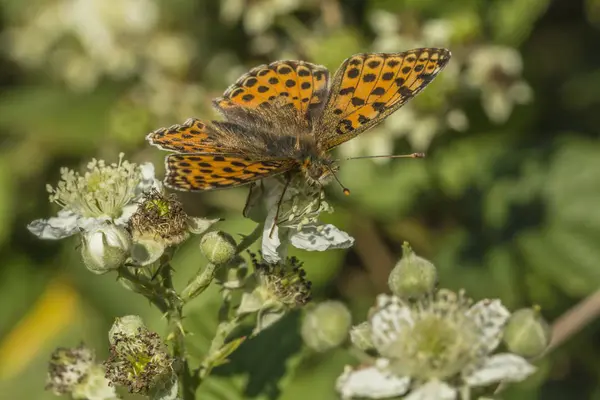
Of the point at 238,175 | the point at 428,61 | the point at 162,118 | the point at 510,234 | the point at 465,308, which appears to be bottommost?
the point at 510,234

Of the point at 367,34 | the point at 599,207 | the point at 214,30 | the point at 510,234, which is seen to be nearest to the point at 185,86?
the point at 214,30

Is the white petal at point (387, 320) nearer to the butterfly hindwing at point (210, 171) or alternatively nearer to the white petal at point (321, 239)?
the white petal at point (321, 239)

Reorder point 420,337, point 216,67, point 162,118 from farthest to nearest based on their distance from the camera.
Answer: point 216,67, point 162,118, point 420,337

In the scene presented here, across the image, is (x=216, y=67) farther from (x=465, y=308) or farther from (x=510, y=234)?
(x=465, y=308)

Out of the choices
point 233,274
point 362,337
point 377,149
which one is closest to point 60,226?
point 233,274

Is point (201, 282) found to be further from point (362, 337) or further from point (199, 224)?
point (362, 337)

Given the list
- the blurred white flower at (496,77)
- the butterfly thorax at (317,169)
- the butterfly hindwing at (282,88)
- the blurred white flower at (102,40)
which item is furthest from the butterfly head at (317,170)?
the blurred white flower at (102,40)

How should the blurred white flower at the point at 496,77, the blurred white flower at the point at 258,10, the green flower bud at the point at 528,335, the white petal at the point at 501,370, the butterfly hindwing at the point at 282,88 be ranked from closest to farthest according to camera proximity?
1. the white petal at the point at 501,370
2. the green flower bud at the point at 528,335
3. the butterfly hindwing at the point at 282,88
4. the blurred white flower at the point at 496,77
5. the blurred white flower at the point at 258,10

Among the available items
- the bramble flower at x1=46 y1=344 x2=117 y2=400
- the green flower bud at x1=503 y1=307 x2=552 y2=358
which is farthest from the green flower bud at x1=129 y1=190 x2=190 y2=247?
the green flower bud at x1=503 y1=307 x2=552 y2=358
